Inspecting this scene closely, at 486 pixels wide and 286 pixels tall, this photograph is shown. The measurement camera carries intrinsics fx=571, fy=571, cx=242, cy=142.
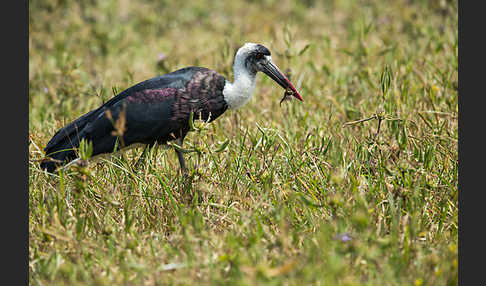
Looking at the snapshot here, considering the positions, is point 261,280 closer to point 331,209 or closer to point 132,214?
point 331,209

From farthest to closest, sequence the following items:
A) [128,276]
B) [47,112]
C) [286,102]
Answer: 1. [47,112]
2. [286,102]
3. [128,276]

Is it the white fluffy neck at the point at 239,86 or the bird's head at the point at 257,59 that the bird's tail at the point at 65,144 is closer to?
the white fluffy neck at the point at 239,86

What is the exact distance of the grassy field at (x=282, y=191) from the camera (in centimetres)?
249

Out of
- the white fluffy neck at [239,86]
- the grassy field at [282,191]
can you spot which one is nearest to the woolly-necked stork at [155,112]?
the white fluffy neck at [239,86]

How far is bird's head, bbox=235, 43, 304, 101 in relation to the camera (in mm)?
3814

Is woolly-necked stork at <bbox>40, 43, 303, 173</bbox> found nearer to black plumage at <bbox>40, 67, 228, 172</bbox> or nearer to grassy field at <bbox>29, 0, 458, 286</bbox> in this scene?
black plumage at <bbox>40, 67, 228, 172</bbox>

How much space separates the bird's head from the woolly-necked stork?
0.15 meters

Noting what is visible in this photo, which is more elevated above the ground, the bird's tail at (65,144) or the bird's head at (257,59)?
the bird's head at (257,59)

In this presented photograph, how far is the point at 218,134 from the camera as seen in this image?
419 cm

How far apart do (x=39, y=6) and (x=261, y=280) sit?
18.7 feet

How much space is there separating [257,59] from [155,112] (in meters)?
0.82

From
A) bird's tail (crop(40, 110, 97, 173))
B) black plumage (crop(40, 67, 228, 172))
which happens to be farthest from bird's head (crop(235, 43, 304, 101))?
bird's tail (crop(40, 110, 97, 173))

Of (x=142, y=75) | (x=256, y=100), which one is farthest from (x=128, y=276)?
(x=142, y=75)

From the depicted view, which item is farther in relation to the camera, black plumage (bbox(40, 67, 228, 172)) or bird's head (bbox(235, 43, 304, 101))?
bird's head (bbox(235, 43, 304, 101))
